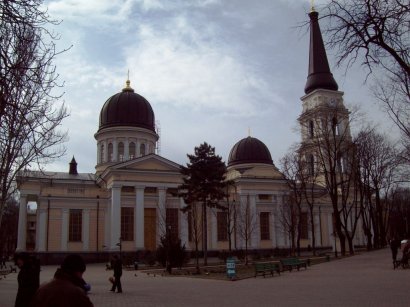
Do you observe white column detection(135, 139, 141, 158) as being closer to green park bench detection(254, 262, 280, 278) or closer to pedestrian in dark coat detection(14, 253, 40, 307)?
green park bench detection(254, 262, 280, 278)

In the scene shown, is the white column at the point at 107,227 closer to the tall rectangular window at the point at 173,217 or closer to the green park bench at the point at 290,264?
the tall rectangular window at the point at 173,217

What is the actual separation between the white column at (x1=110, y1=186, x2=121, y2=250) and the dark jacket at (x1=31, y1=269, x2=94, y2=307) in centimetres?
4728

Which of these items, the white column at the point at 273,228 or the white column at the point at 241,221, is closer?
the white column at the point at 241,221

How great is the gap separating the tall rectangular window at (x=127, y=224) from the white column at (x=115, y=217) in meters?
1.28

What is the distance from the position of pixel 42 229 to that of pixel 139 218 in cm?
1055

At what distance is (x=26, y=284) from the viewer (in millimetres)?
9648

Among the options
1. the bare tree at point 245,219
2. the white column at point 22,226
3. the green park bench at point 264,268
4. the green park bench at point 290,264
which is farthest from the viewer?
the bare tree at point 245,219

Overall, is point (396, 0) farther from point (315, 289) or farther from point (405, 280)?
point (405, 280)

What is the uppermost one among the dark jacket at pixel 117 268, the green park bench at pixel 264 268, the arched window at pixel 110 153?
the arched window at pixel 110 153

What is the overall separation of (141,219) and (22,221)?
12785mm

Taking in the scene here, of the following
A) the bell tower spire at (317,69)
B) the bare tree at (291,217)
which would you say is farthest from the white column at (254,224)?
the bell tower spire at (317,69)

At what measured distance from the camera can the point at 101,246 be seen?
5400cm

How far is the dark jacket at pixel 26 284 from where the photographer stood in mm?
9602

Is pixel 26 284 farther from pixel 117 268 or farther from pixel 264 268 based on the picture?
pixel 264 268
